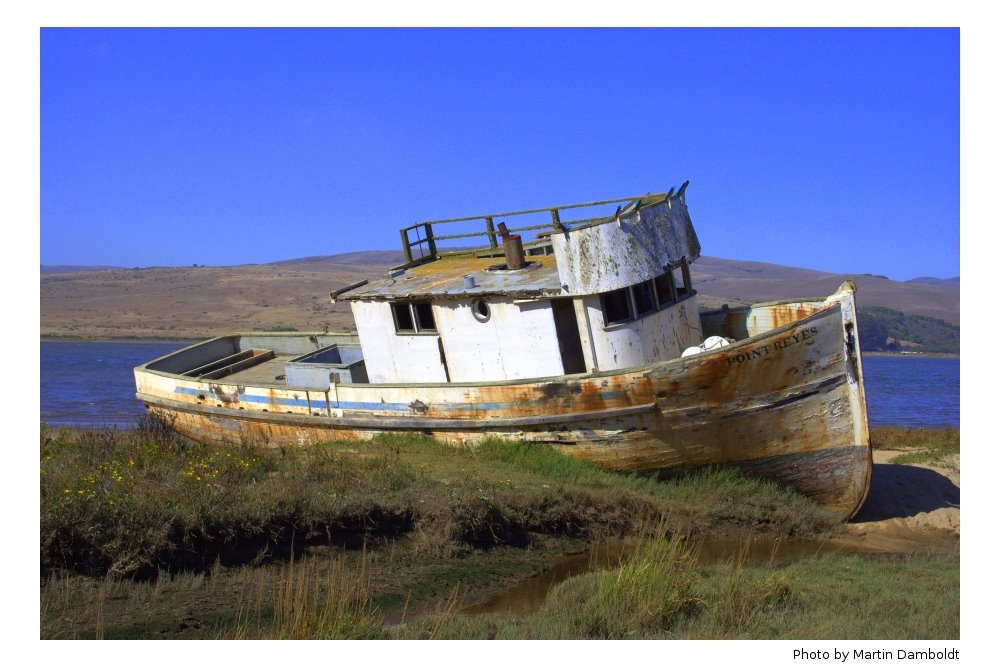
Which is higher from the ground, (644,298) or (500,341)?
(644,298)

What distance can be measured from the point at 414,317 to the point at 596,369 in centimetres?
284

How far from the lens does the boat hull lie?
35.9ft

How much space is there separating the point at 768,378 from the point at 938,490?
3.72 m

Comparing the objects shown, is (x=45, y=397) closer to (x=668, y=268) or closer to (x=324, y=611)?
(x=668, y=268)

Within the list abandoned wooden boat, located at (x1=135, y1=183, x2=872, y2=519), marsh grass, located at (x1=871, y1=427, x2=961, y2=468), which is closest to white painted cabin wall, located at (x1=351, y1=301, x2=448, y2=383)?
abandoned wooden boat, located at (x1=135, y1=183, x2=872, y2=519)

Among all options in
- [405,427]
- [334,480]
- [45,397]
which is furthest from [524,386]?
[45,397]

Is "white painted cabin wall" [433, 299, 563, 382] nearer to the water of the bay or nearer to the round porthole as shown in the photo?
the round porthole

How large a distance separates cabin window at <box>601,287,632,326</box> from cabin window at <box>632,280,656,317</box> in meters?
0.26

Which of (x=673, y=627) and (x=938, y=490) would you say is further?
(x=938, y=490)

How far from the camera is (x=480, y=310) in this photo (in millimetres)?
12688

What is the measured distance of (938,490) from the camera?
12.8 metres

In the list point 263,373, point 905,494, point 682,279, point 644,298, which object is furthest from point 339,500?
point 263,373

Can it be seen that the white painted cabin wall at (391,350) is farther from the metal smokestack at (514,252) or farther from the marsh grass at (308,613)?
the marsh grass at (308,613)

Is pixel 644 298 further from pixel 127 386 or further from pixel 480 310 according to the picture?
pixel 127 386
